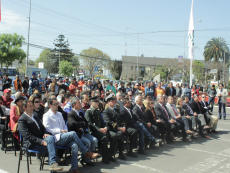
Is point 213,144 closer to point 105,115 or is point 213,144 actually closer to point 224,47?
point 105,115

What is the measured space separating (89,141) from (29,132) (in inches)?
56.8

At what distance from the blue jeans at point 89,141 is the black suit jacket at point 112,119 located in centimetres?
77

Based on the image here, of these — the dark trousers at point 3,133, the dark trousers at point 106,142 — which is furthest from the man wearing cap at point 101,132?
the dark trousers at point 3,133

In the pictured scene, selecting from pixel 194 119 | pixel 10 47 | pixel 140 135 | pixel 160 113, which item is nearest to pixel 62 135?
pixel 140 135

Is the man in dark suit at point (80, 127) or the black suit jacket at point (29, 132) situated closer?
the black suit jacket at point (29, 132)

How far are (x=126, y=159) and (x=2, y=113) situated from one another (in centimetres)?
389

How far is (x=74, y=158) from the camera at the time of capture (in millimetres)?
5109

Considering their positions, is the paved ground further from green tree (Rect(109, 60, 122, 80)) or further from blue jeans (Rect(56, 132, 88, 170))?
green tree (Rect(109, 60, 122, 80))

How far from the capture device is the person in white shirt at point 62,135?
5146mm

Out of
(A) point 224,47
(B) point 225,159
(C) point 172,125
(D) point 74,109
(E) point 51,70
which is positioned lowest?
(B) point 225,159

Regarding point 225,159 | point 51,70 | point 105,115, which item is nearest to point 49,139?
point 105,115

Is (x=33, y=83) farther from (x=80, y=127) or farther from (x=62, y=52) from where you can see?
(x=62, y=52)

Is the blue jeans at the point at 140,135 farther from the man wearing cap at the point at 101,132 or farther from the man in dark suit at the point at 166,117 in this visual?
the man in dark suit at the point at 166,117

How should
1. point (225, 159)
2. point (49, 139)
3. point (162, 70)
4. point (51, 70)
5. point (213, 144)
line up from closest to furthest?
point (49, 139) → point (225, 159) → point (213, 144) → point (162, 70) → point (51, 70)
